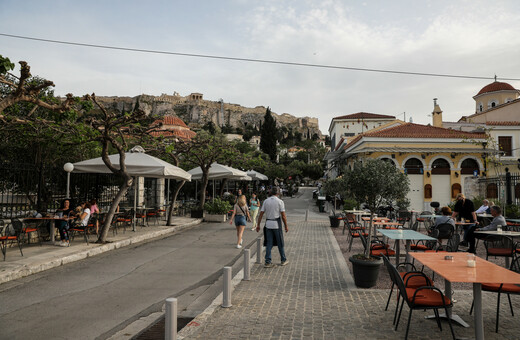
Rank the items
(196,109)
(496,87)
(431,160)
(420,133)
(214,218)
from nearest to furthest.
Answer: (214,218), (431,160), (420,133), (496,87), (196,109)

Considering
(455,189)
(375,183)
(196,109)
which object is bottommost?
(455,189)

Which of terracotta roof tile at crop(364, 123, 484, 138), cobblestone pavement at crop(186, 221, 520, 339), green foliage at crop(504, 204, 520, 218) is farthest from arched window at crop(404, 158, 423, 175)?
cobblestone pavement at crop(186, 221, 520, 339)

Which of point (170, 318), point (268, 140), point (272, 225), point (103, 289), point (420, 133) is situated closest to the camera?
point (170, 318)

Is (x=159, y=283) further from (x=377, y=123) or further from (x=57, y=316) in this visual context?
(x=377, y=123)

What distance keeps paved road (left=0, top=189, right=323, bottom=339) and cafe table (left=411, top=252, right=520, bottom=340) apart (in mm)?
3686

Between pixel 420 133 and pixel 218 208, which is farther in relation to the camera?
pixel 420 133

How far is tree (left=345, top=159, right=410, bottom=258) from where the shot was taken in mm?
6738

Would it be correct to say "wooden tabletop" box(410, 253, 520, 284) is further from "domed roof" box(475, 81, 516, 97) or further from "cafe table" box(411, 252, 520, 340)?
"domed roof" box(475, 81, 516, 97)

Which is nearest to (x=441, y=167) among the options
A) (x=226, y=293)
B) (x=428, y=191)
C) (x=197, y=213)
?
(x=428, y=191)

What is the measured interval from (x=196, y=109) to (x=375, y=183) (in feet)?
480

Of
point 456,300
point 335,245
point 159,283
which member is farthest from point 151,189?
point 456,300

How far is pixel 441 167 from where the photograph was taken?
2586cm

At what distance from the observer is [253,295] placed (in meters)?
5.68

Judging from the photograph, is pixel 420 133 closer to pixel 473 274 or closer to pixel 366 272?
pixel 366 272
